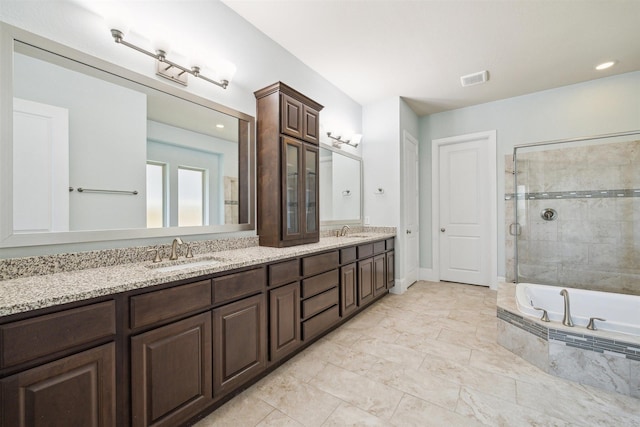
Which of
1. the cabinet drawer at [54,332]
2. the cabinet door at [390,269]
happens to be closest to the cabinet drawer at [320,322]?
the cabinet door at [390,269]

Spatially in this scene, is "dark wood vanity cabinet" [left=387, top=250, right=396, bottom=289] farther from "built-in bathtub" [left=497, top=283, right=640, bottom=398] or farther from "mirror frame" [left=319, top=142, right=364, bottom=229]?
"built-in bathtub" [left=497, top=283, right=640, bottom=398]

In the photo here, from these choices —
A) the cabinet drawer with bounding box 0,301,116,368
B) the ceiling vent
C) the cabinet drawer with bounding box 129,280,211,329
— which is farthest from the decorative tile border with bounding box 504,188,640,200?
the cabinet drawer with bounding box 0,301,116,368

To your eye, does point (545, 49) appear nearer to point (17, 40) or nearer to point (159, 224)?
point (159, 224)

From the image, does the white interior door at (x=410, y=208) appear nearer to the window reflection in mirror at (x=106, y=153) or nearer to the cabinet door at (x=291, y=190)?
the cabinet door at (x=291, y=190)

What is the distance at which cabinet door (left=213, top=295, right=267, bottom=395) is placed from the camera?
152 cm

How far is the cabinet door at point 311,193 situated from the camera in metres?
2.59

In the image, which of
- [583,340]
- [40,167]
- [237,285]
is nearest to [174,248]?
[237,285]

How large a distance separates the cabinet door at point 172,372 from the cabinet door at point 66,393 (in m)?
0.10

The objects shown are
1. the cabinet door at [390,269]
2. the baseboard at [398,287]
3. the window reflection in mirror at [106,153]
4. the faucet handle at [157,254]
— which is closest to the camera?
the window reflection in mirror at [106,153]

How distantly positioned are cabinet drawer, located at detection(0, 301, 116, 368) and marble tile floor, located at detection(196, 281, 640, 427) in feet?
2.75

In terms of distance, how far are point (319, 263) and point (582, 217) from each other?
330cm

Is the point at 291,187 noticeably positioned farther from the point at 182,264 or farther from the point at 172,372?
the point at 172,372

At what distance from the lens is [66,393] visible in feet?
3.29

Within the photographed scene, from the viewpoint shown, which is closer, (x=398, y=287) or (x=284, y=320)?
(x=284, y=320)
